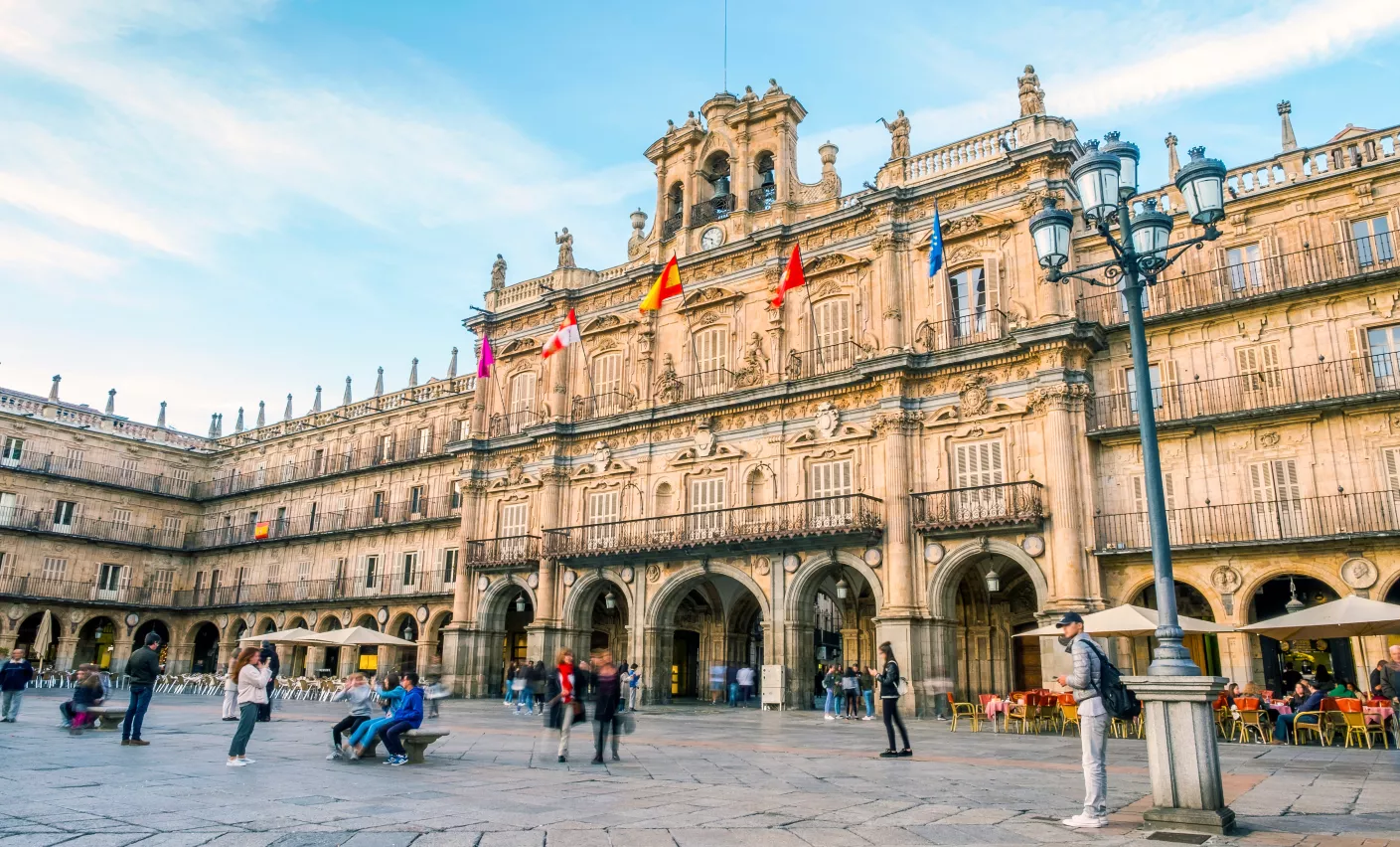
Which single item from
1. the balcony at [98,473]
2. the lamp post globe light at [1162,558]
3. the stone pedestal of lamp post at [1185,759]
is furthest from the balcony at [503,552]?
the stone pedestal of lamp post at [1185,759]

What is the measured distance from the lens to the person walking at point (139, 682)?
12.5 meters

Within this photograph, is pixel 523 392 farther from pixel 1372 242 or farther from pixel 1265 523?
pixel 1372 242

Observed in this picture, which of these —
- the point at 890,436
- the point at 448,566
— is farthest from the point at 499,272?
the point at 890,436

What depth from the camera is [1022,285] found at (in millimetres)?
25047

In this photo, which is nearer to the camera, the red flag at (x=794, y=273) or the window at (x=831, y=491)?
the window at (x=831, y=491)

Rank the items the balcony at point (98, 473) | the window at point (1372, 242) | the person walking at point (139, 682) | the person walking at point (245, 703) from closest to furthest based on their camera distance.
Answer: the person walking at point (245, 703) → the person walking at point (139, 682) → the window at point (1372, 242) → the balcony at point (98, 473)

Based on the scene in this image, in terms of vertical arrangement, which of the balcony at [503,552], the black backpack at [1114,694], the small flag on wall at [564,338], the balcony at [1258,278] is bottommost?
the black backpack at [1114,694]

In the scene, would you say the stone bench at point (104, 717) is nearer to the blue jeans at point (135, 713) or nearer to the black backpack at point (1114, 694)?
the blue jeans at point (135, 713)

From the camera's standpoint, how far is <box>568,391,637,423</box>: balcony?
31.9 meters

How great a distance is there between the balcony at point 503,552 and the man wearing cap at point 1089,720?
81.9 feet

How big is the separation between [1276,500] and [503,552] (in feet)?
73.2

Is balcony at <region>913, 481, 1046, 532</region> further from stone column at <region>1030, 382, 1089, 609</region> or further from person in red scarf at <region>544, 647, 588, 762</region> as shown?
person in red scarf at <region>544, 647, 588, 762</region>

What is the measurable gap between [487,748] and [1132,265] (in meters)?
10.7

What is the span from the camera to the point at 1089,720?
802cm
